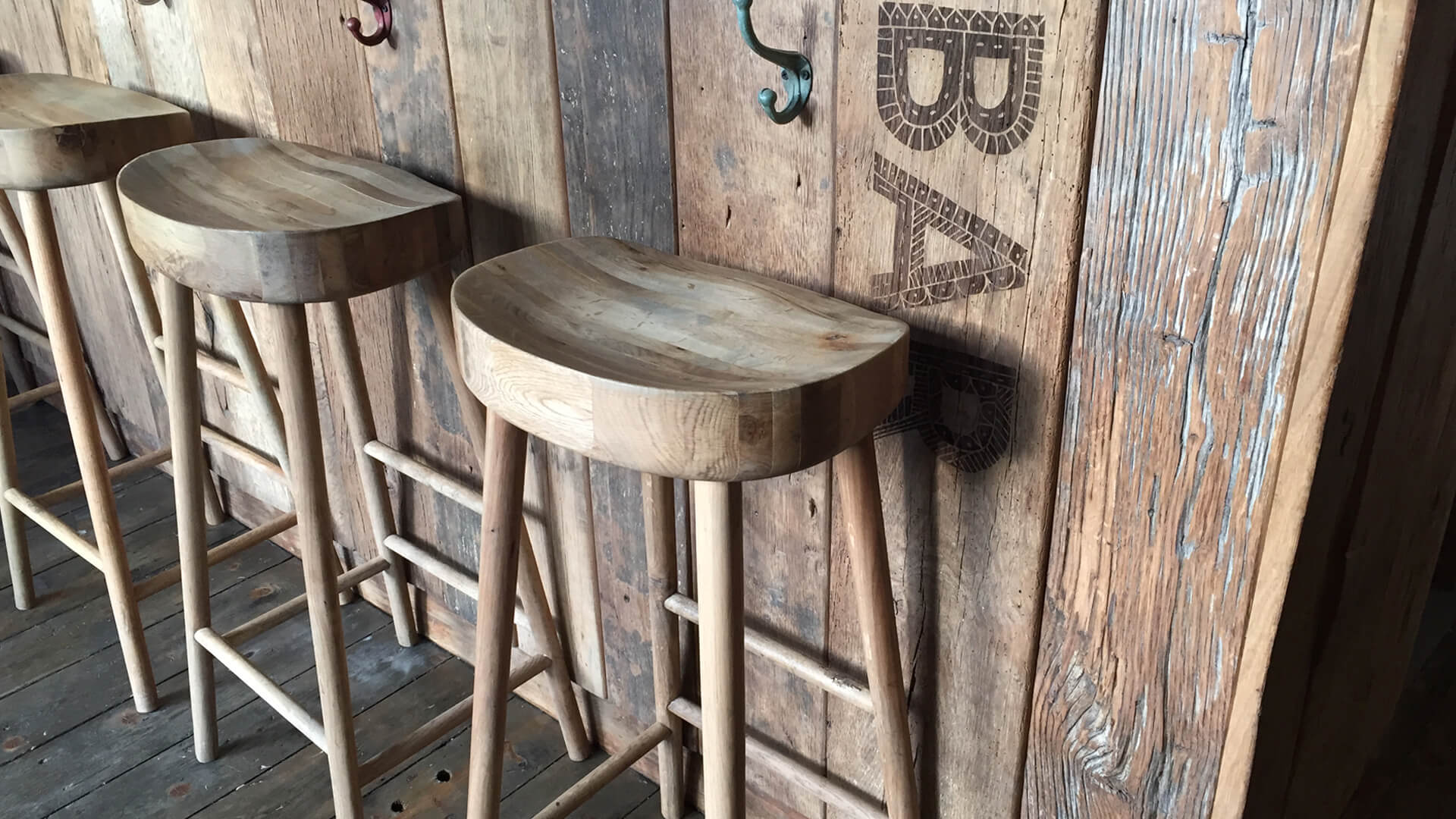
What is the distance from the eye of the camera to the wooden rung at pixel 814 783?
1362 mm

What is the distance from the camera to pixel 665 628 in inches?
60.1

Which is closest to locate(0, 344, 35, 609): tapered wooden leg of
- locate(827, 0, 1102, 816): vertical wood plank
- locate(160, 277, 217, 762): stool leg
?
locate(160, 277, 217, 762): stool leg

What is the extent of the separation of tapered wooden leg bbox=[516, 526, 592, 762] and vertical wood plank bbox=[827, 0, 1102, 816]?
1.70 ft

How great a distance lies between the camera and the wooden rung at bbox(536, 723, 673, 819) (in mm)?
1516

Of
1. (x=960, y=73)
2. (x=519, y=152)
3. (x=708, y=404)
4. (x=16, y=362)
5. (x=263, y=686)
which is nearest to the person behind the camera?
(x=708, y=404)

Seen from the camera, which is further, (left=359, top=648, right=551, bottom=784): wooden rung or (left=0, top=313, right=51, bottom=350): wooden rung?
(left=0, top=313, right=51, bottom=350): wooden rung

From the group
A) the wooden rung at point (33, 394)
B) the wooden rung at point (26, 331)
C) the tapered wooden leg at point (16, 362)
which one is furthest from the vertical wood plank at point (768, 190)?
the tapered wooden leg at point (16, 362)

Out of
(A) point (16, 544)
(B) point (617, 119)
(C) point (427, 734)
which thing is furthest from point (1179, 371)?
(A) point (16, 544)

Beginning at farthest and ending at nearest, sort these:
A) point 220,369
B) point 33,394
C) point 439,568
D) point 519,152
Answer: point 33,394 < point 220,369 < point 439,568 < point 519,152

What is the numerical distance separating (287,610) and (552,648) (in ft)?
1.60

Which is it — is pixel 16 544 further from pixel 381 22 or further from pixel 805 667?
pixel 805 667

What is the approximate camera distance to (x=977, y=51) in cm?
95

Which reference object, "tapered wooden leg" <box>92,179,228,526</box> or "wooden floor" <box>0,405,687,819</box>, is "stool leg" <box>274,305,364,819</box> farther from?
"tapered wooden leg" <box>92,179,228,526</box>

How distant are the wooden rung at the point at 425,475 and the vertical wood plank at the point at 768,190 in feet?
1.58
